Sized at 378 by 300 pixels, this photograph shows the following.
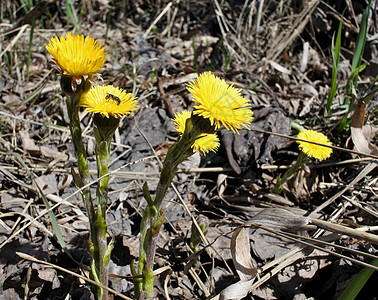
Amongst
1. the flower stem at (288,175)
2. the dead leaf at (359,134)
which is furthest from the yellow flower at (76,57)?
the dead leaf at (359,134)

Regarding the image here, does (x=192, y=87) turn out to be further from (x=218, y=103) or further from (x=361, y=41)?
(x=361, y=41)

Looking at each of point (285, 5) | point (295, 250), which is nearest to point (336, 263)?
point (295, 250)

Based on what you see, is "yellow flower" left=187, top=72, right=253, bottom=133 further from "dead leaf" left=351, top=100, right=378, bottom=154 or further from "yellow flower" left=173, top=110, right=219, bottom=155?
"dead leaf" left=351, top=100, right=378, bottom=154

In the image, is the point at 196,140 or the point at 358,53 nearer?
the point at 196,140

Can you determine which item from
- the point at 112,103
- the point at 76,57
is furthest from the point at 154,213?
the point at 76,57

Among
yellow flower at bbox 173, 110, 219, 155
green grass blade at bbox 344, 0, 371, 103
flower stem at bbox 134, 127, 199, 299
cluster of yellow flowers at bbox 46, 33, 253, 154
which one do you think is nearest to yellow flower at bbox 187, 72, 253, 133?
cluster of yellow flowers at bbox 46, 33, 253, 154

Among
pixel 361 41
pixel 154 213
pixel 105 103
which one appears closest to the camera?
pixel 105 103

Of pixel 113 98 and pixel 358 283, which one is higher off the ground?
pixel 113 98

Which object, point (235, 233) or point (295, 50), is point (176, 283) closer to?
point (235, 233)
